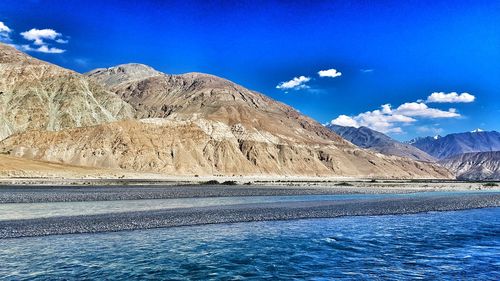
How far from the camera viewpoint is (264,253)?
59.2 ft

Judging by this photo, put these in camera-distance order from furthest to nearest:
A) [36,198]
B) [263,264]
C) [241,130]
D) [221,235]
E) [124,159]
→ [241,130] → [124,159] → [36,198] → [221,235] → [263,264]

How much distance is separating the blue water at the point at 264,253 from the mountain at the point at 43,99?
379ft

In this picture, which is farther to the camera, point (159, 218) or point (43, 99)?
point (43, 99)

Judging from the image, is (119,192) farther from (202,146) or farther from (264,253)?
(202,146)

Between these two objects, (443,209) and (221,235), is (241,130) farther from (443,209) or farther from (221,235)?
(221,235)

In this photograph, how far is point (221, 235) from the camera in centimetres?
2200

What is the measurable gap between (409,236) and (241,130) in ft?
451

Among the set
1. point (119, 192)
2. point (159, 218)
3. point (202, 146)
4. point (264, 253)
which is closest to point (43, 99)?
point (202, 146)

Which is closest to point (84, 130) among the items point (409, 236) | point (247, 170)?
point (247, 170)

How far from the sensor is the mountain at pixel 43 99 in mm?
126250

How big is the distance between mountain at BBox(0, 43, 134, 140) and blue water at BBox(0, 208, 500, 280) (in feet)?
379

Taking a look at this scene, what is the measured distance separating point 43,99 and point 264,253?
133914 mm

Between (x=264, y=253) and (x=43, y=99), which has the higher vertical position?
(x=43, y=99)

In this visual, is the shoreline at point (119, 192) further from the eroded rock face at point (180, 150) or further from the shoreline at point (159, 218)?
the eroded rock face at point (180, 150)
